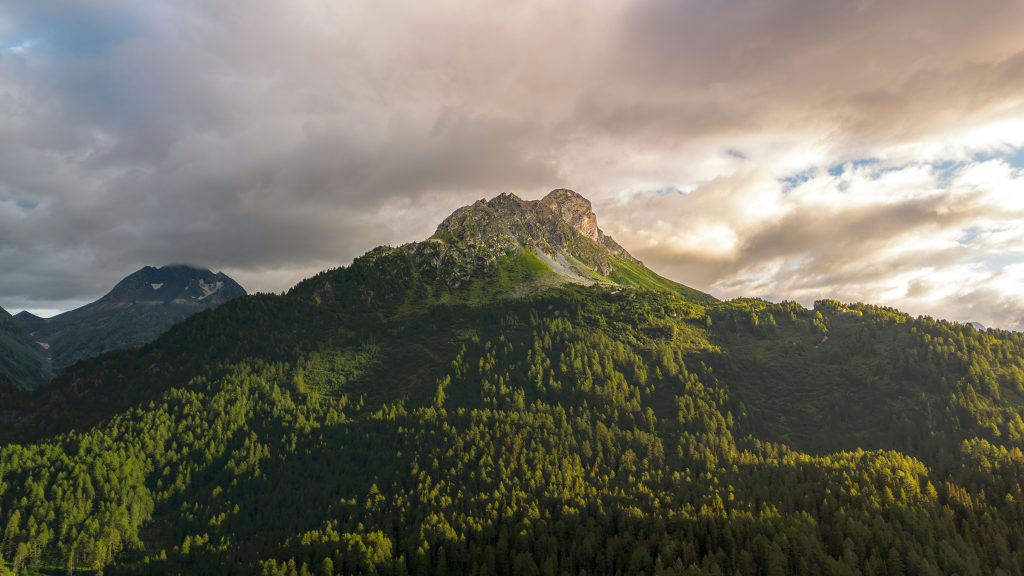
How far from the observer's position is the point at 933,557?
198 m

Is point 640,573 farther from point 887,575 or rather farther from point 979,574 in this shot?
point 979,574

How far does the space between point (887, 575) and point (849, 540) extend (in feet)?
56.6

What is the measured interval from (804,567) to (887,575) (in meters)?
28.7

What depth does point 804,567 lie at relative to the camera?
19938 cm

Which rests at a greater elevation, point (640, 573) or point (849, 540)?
point (849, 540)

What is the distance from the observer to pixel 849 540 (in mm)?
199500

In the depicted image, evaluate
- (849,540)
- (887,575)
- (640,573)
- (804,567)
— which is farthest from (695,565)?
(887,575)

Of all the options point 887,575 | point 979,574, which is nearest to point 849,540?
point 887,575

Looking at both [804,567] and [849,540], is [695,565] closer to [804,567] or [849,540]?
[804,567]

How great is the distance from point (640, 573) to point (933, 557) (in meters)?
103

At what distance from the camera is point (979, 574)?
635ft

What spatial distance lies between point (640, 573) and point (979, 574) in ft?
378

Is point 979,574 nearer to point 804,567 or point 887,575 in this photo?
point 887,575

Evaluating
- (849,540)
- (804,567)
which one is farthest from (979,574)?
(804,567)
